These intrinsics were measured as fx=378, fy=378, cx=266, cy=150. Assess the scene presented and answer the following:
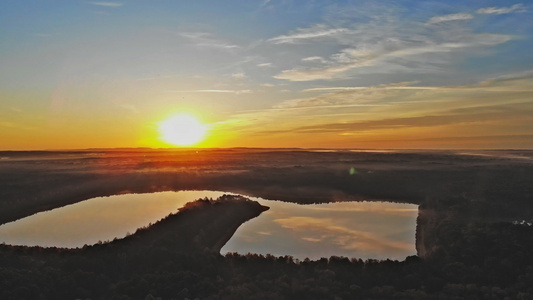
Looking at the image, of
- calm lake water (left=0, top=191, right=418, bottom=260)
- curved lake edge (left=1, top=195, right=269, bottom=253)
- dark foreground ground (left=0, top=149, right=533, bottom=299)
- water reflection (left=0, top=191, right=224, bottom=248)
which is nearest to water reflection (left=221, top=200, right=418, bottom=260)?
calm lake water (left=0, top=191, right=418, bottom=260)

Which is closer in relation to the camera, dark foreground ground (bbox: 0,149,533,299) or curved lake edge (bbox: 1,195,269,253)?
dark foreground ground (bbox: 0,149,533,299)

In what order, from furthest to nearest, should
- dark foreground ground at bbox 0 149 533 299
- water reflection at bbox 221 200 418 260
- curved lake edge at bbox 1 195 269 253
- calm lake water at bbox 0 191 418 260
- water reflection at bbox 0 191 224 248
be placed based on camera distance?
1. water reflection at bbox 0 191 224 248
2. calm lake water at bbox 0 191 418 260
3. water reflection at bbox 221 200 418 260
4. curved lake edge at bbox 1 195 269 253
5. dark foreground ground at bbox 0 149 533 299

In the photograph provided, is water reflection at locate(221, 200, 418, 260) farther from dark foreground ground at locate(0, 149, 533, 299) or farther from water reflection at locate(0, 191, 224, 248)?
water reflection at locate(0, 191, 224, 248)

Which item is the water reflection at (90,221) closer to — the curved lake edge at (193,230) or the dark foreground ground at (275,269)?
the curved lake edge at (193,230)

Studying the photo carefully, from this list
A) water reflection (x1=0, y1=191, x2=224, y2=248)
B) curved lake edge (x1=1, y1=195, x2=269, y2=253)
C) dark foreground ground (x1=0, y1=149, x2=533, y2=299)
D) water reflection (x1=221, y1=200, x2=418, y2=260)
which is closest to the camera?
dark foreground ground (x1=0, y1=149, x2=533, y2=299)

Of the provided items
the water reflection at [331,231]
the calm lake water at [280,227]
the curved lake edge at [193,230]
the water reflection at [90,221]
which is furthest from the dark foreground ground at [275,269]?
the water reflection at [90,221]

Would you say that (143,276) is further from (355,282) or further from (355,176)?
(355,176)

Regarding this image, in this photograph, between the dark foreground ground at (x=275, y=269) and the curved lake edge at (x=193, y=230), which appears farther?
the curved lake edge at (x=193, y=230)

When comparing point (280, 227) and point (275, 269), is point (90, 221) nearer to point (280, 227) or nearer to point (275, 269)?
point (280, 227)

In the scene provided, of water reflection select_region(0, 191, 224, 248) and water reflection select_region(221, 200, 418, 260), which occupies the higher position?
water reflection select_region(221, 200, 418, 260)
